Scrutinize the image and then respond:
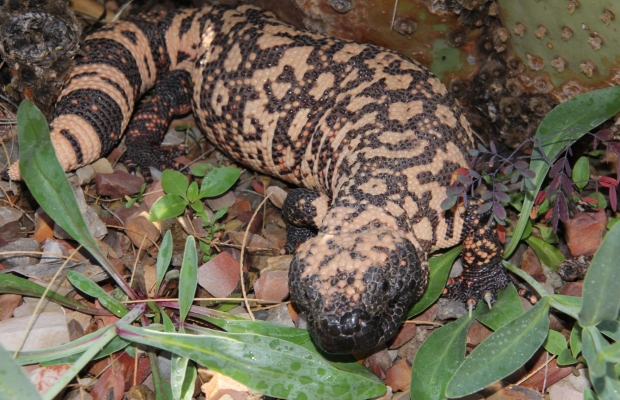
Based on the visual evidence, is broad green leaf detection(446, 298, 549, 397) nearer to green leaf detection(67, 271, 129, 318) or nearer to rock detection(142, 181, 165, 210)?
green leaf detection(67, 271, 129, 318)

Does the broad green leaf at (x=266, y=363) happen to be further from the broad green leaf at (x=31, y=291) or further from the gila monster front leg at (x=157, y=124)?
the gila monster front leg at (x=157, y=124)

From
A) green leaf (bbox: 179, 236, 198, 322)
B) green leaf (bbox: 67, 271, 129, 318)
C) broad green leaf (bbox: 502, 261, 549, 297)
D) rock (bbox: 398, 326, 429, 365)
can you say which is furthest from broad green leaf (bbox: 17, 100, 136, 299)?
broad green leaf (bbox: 502, 261, 549, 297)

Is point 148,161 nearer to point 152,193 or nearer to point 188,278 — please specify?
point 152,193

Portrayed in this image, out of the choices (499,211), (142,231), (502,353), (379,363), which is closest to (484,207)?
(499,211)

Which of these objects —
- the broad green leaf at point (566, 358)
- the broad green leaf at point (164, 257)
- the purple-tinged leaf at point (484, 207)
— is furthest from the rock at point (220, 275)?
the broad green leaf at point (566, 358)

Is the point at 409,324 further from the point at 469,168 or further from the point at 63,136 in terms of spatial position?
A: the point at 63,136

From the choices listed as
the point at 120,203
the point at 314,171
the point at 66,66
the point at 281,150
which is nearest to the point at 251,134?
the point at 281,150
